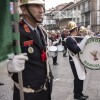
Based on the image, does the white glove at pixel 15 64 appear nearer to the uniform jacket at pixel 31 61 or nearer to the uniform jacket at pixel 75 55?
the uniform jacket at pixel 31 61

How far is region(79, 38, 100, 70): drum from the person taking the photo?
6.49 metres

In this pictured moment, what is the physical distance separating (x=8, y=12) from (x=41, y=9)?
109 centimetres

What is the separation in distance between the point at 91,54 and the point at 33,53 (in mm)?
3599

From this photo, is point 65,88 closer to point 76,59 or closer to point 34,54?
point 76,59

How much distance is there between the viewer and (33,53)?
308 cm

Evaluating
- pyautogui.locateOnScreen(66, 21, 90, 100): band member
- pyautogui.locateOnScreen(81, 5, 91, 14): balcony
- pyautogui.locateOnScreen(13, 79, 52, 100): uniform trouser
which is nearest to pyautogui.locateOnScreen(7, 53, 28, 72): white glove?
pyautogui.locateOnScreen(13, 79, 52, 100): uniform trouser

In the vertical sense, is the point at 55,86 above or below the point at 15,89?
below

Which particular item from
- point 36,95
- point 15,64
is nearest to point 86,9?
point 36,95

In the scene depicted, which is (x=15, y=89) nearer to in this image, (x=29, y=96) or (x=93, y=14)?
(x=29, y=96)

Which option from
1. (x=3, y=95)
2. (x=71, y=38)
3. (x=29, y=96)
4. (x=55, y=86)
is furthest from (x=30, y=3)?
(x=55, y=86)

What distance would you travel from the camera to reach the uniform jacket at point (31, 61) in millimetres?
3037

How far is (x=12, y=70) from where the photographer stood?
2.30 meters

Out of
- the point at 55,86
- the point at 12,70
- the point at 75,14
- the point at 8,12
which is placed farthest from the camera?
the point at 75,14

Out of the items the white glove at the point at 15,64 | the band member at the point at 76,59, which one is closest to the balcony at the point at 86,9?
the band member at the point at 76,59
